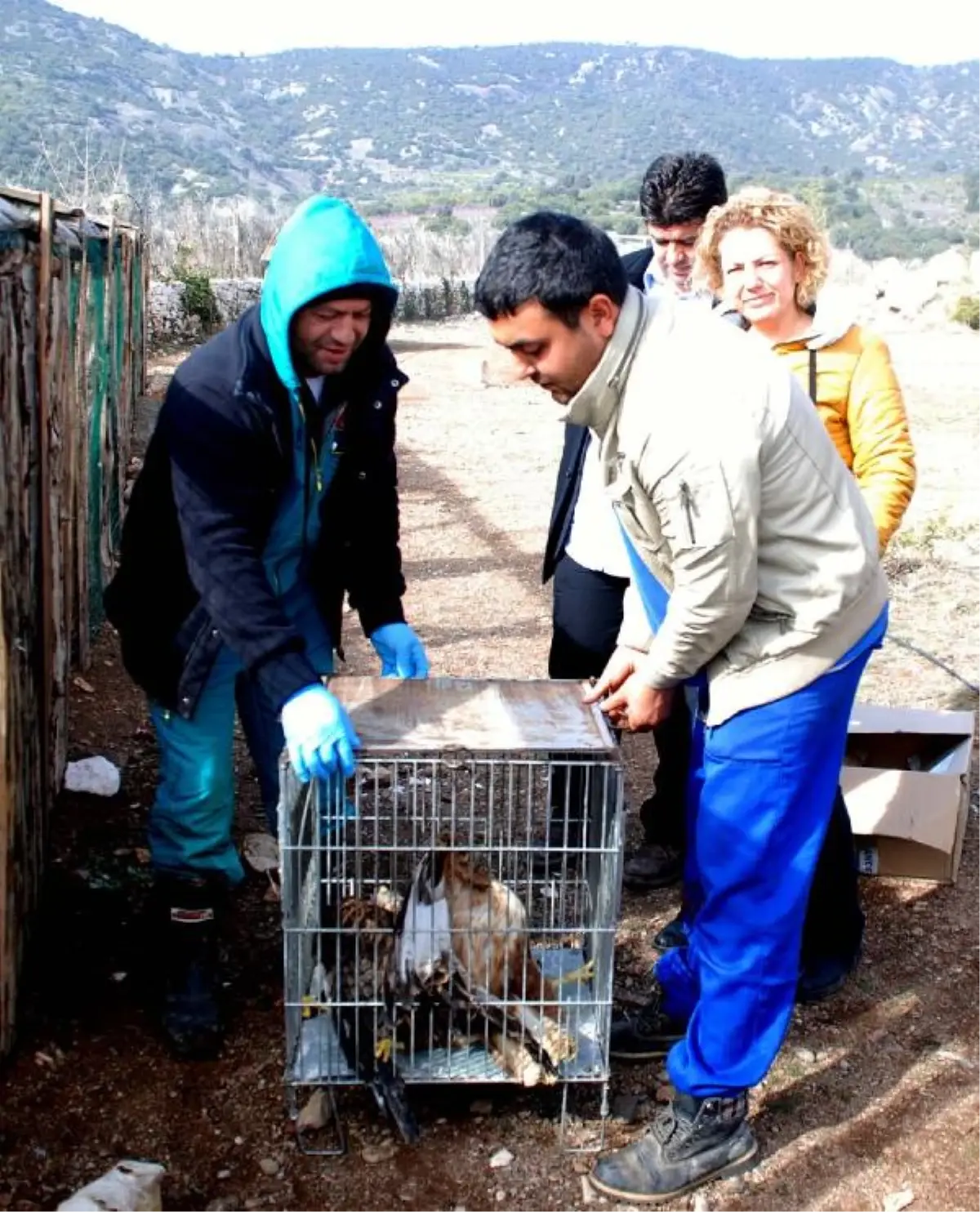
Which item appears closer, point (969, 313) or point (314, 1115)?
point (314, 1115)

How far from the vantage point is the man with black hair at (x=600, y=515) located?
3.47m

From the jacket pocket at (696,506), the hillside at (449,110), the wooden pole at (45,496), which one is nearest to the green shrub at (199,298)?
the wooden pole at (45,496)

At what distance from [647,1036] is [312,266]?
76.5 inches

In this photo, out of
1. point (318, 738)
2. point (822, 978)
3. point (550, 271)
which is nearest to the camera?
point (550, 271)

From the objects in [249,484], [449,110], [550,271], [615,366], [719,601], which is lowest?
[719,601]

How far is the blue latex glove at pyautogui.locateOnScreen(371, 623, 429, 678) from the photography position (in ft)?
10.4

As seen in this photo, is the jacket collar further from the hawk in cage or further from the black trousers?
the black trousers

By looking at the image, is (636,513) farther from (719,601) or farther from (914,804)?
(914,804)

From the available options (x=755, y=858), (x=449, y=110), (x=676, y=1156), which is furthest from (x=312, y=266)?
(x=449, y=110)

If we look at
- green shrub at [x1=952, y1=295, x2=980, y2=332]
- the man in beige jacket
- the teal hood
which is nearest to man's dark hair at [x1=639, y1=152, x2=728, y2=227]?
the teal hood

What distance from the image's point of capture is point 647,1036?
3.09 metres

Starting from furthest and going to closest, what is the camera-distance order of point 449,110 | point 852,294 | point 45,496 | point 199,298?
point 449,110, point 852,294, point 199,298, point 45,496

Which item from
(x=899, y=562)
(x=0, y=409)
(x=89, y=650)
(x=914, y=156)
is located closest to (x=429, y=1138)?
(x=0, y=409)

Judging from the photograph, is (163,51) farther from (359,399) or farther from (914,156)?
(359,399)
